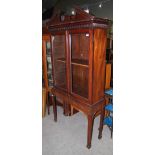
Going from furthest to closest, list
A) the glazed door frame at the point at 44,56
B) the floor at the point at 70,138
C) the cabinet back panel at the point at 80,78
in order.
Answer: the glazed door frame at the point at 44,56 → the cabinet back panel at the point at 80,78 → the floor at the point at 70,138

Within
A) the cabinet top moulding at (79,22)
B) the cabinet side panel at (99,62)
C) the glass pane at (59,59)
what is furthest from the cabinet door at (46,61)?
the cabinet side panel at (99,62)

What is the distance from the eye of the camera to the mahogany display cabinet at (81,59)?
1.79 m

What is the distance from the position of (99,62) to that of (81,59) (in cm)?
61

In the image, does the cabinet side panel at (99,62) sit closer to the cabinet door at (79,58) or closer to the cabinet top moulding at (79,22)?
the cabinet top moulding at (79,22)

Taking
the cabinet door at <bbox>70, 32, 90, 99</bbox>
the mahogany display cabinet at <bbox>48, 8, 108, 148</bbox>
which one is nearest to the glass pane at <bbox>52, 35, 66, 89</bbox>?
the mahogany display cabinet at <bbox>48, 8, 108, 148</bbox>

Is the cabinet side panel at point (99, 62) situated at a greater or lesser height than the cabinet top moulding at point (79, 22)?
lesser

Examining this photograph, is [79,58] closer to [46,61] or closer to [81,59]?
[81,59]

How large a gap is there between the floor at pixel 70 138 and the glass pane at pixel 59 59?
0.75 metres

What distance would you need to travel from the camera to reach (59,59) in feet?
8.43
